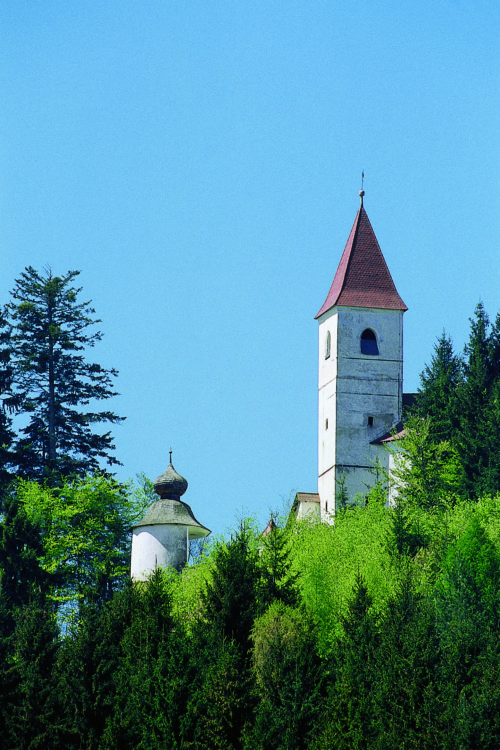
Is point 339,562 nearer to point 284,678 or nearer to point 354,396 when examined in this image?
point 284,678

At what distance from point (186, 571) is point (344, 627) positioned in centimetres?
→ 1041

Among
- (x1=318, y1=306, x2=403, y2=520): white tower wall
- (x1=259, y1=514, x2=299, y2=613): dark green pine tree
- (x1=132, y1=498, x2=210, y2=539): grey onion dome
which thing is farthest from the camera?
(x1=318, y1=306, x2=403, y2=520): white tower wall

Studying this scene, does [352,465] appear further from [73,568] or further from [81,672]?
[81,672]

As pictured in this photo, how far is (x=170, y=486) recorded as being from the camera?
64.8 meters

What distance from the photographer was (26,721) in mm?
50594

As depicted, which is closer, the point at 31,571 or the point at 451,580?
the point at 451,580

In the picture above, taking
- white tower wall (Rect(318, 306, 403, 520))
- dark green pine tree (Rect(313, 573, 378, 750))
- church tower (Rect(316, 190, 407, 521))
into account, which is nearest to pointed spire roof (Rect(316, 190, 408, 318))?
church tower (Rect(316, 190, 407, 521))

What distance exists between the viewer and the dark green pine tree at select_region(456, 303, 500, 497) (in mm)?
68875

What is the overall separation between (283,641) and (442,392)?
2401 centimetres

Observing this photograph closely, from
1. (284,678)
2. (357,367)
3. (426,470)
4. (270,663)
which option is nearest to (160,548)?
(426,470)

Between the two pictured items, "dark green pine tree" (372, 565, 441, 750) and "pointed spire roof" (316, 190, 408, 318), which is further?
"pointed spire roof" (316, 190, 408, 318)

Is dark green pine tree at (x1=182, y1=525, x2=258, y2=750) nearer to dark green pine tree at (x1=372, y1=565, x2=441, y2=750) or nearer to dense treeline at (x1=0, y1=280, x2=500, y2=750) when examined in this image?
dense treeline at (x1=0, y1=280, x2=500, y2=750)

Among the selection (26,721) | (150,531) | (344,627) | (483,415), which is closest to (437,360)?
(483,415)

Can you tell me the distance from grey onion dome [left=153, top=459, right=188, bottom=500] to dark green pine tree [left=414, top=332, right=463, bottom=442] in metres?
11.2
